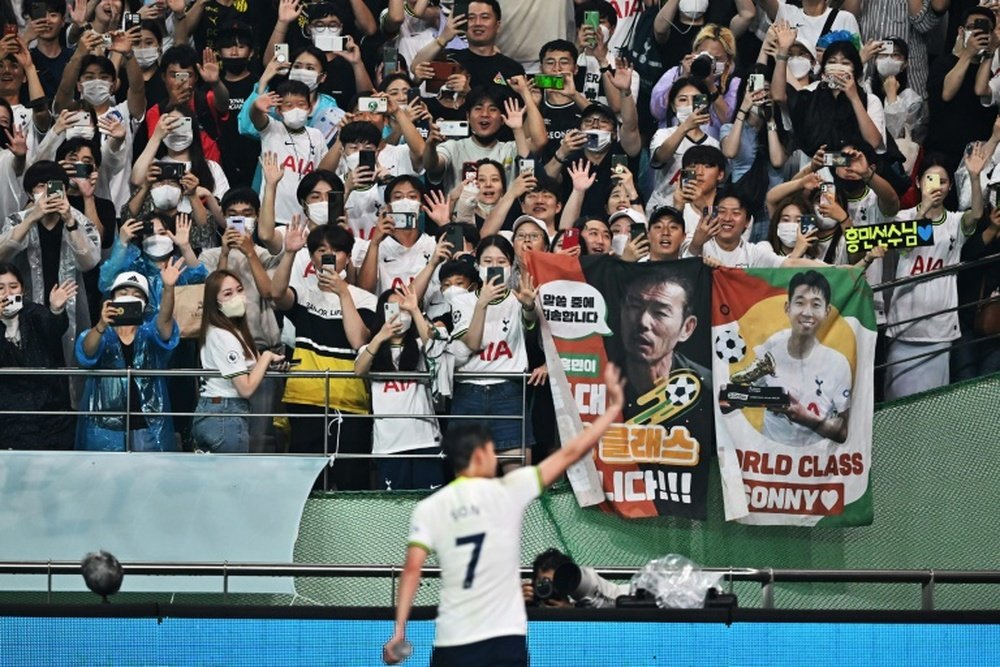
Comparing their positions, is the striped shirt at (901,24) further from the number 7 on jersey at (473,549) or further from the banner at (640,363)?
the number 7 on jersey at (473,549)

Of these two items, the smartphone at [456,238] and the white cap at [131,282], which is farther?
the smartphone at [456,238]


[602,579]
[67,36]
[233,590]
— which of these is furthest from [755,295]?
[67,36]

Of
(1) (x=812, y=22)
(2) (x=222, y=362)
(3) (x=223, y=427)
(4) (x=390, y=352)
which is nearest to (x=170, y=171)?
(2) (x=222, y=362)

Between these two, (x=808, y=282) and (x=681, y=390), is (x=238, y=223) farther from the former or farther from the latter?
(x=808, y=282)

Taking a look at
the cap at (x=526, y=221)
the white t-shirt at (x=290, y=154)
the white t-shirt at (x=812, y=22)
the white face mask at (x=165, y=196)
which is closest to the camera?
the cap at (x=526, y=221)

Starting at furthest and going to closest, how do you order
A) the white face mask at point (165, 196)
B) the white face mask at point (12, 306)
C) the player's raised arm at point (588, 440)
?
the white face mask at point (165, 196) < the white face mask at point (12, 306) < the player's raised arm at point (588, 440)

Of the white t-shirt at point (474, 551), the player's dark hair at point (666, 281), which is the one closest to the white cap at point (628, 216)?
the player's dark hair at point (666, 281)

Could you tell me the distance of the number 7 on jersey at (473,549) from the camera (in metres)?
9.60

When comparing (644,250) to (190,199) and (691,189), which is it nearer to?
(691,189)

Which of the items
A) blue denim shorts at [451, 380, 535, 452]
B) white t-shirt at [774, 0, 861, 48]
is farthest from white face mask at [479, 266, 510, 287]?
white t-shirt at [774, 0, 861, 48]

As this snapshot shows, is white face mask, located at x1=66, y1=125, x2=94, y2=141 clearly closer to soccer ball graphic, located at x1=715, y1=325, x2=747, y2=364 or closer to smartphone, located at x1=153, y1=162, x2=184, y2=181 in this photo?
smartphone, located at x1=153, y1=162, x2=184, y2=181

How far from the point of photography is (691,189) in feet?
51.5

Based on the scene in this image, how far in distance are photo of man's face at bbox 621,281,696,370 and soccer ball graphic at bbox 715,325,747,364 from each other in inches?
8.3

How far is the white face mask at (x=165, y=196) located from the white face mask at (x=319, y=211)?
1.04 m
